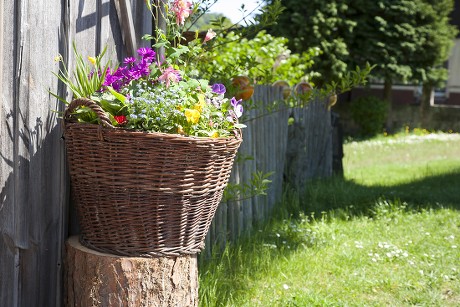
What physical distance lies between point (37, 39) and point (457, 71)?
2166cm

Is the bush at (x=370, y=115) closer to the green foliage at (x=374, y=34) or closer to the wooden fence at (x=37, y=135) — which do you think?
the green foliage at (x=374, y=34)

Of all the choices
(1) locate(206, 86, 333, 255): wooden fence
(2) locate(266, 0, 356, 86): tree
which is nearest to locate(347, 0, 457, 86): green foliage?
(2) locate(266, 0, 356, 86): tree

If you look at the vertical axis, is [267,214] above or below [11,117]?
below

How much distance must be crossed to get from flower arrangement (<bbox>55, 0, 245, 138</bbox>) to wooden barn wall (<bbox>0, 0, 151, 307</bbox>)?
0.12 meters

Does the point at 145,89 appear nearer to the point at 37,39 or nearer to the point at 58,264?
the point at 37,39

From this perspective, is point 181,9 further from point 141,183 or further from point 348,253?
point 348,253

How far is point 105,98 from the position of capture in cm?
266

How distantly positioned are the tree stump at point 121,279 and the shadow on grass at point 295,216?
30.2 inches

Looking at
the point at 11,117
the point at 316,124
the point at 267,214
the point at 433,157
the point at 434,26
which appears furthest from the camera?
the point at 434,26

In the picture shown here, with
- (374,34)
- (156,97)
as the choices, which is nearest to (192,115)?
(156,97)

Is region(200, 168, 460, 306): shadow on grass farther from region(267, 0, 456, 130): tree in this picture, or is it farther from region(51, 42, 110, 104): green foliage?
region(267, 0, 456, 130): tree

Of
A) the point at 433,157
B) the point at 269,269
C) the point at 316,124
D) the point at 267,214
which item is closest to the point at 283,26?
the point at 433,157

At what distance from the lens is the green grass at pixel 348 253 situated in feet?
12.9

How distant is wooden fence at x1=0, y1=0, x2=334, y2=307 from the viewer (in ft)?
8.41
